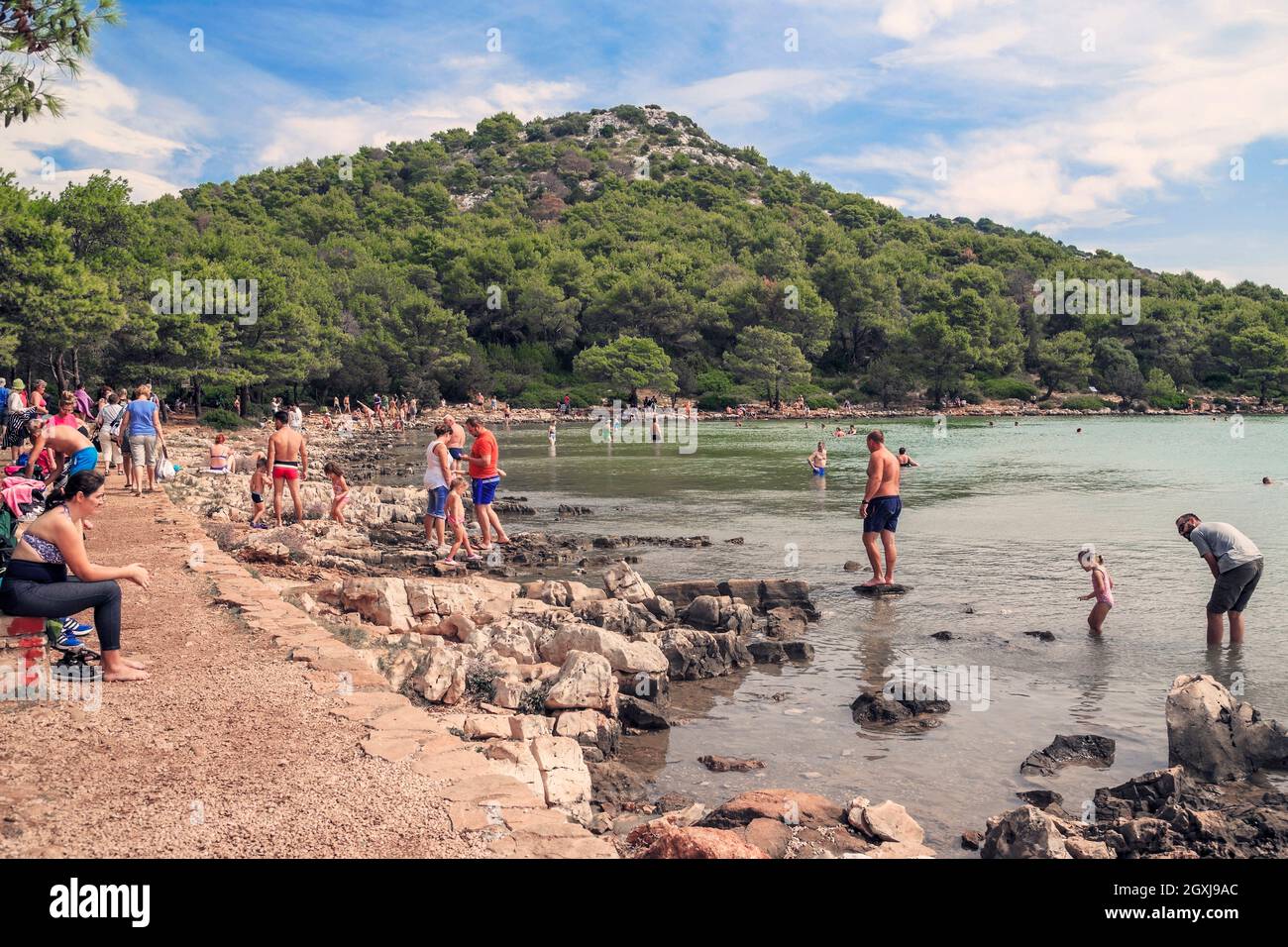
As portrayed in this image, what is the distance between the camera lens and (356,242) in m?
→ 105

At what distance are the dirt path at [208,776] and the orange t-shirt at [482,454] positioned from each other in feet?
25.8

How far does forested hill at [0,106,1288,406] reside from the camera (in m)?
43.9

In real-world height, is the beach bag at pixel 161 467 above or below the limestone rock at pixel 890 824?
above

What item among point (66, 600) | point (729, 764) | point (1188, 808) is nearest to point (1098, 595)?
point (1188, 808)

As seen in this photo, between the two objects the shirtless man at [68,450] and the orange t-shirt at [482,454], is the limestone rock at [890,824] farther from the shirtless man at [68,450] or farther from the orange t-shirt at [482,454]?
the orange t-shirt at [482,454]

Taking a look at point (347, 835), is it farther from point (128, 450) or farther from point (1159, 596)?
point (128, 450)

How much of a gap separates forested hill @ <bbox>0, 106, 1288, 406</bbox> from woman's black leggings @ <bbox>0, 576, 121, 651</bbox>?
3066 centimetres

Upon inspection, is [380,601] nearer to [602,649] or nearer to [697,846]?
[602,649]

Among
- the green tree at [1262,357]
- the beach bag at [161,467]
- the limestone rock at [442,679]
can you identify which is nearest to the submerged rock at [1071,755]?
the limestone rock at [442,679]

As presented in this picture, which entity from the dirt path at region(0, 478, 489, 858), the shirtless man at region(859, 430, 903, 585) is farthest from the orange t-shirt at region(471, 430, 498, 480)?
the dirt path at region(0, 478, 489, 858)

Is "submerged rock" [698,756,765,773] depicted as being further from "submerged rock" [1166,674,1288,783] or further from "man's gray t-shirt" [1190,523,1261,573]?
"man's gray t-shirt" [1190,523,1261,573]

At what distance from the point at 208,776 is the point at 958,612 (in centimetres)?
1045

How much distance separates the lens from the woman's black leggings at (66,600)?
676cm
